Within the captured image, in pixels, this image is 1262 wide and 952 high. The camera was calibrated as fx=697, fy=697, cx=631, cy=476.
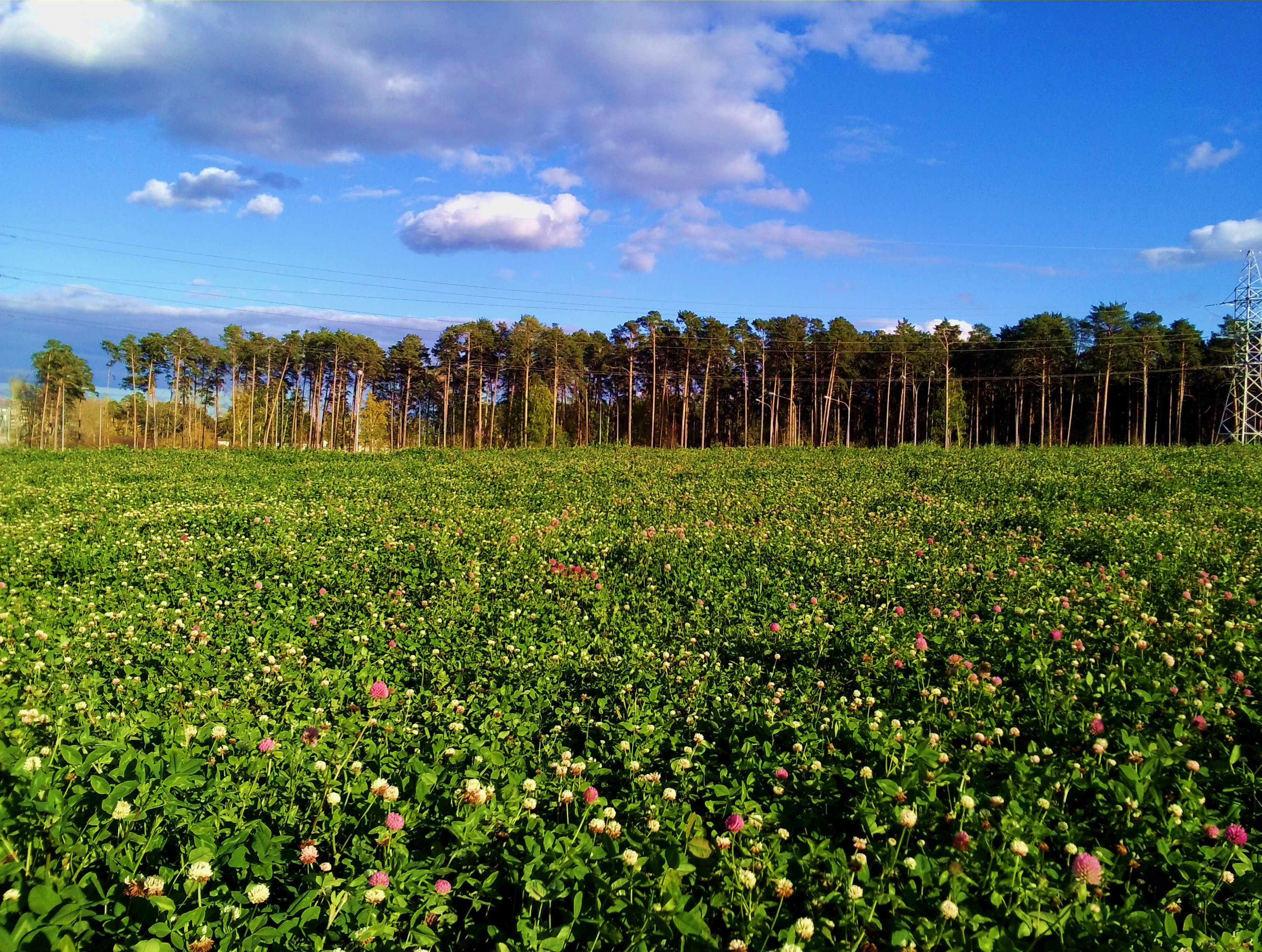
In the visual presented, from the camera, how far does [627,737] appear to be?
182 inches

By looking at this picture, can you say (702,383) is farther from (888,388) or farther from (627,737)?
(627,737)

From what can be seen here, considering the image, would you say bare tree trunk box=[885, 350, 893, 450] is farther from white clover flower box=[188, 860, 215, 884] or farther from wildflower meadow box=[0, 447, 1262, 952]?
white clover flower box=[188, 860, 215, 884]

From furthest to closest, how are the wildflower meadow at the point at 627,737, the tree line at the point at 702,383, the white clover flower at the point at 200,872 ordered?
the tree line at the point at 702,383 → the wildflower meadow at the point at 627,737 → the white clover flower at the point at 200,872

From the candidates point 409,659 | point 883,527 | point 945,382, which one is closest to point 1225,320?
point 945,382

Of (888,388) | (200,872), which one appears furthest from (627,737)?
(888,388)

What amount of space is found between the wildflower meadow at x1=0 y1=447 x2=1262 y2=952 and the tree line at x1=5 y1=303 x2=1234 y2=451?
1686 inches

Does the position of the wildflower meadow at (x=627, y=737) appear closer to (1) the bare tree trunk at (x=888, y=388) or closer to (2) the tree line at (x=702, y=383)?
(2) the tree line at (x=702, y=383)

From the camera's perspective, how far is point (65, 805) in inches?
114

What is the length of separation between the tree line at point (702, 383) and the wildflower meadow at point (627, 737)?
4282 cm

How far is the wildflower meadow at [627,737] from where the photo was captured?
8.77 feet

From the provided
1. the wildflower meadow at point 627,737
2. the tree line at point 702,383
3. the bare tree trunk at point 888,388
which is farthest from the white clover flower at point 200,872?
the bare tree trunk at point 888,388

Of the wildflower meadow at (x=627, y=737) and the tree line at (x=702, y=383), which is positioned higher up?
the tree line at (x=702, y=383)

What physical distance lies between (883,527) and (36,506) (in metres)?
15.6

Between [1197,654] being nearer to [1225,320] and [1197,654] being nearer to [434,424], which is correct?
[1225,320]
